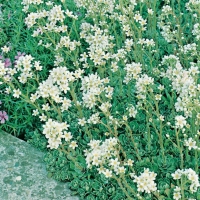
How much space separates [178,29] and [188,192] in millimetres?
1741

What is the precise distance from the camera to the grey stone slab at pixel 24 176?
3.98 metres

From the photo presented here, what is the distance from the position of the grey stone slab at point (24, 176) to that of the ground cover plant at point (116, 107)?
0.09 metres

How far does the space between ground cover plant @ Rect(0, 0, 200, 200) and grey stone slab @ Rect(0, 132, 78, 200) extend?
0.28 ft

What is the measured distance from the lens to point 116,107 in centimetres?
436

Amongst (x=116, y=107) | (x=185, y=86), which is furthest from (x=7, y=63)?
(x=185, y=86)

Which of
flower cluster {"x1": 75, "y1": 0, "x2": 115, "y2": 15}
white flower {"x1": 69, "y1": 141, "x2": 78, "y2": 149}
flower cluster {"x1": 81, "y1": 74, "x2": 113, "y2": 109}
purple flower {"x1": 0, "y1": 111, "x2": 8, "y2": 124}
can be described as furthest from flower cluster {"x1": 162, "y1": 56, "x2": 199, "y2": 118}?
purple flower {"x1": 0, "y1": 111, "x2": 8, "y2": 124}

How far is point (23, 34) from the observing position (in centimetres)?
529

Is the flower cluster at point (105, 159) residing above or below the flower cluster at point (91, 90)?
below

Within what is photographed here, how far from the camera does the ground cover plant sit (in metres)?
3.67

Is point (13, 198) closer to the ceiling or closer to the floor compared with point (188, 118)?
closer to the floor

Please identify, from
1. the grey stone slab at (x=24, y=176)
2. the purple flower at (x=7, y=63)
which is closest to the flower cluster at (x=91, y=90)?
the grey stone slab at (x=24, y=176)

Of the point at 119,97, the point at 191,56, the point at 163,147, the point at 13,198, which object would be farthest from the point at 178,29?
the point at 13,198

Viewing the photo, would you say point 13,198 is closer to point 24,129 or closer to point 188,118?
point 24,129

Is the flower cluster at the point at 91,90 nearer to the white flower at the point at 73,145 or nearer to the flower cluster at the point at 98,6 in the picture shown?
the white flower at the point at 73,145
